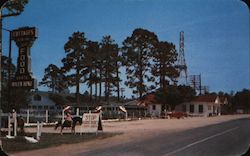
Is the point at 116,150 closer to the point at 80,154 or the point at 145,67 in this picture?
the point at 80,154

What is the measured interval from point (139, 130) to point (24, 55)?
1.57 m

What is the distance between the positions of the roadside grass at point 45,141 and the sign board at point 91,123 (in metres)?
0.12

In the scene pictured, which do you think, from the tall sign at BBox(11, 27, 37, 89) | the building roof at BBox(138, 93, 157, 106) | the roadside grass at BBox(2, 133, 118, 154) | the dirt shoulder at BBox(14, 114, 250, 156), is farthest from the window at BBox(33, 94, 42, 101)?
the building roof at BBox(138, 93, 157, 106)

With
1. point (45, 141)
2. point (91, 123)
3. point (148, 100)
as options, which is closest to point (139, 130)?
point (148, 100)

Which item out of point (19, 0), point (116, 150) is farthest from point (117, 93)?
point (19, 0)

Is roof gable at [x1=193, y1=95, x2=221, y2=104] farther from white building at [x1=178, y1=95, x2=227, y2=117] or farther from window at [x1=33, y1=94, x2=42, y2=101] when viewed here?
window at [x1=33, y1=94, x2=42, y2=101]

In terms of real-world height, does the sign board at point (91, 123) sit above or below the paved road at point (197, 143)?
above

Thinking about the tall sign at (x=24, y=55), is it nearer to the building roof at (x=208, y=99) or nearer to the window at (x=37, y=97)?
the window at (x=37, y=97)

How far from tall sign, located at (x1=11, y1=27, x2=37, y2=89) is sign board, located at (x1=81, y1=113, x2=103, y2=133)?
74 cm

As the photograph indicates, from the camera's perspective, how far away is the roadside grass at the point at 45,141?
5145 millimetres

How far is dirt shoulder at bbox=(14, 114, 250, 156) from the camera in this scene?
15.8ft

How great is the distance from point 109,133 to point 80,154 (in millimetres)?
754

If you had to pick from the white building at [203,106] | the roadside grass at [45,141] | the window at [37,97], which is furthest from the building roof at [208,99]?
the window at [37,97]

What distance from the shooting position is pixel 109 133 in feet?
17.8
